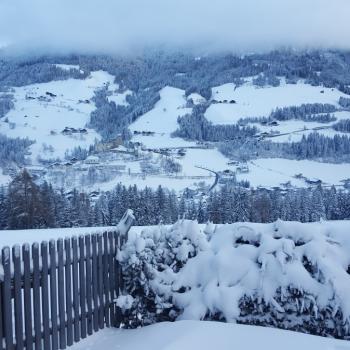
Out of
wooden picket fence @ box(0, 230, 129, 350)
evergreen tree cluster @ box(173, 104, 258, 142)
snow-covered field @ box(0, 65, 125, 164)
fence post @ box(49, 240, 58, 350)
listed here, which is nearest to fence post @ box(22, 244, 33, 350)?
wooden picket fence @ box(0, 230, 129, 350)

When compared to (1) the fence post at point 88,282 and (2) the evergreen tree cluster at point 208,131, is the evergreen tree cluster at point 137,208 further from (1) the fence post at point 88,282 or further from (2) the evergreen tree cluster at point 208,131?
(2) the evergreen tree cluster at point 208,131

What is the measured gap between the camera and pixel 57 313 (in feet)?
18.5

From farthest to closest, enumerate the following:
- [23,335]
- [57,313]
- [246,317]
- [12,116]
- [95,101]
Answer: [95,101] < [12,116] < [246,317] < [57,313] < [23,335]

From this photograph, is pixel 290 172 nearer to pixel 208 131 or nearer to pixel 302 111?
pixel 208 131

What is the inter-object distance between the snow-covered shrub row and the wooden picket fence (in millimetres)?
286

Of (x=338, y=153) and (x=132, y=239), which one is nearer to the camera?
(x=132, y=239)

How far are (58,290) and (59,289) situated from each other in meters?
Result: 0.02

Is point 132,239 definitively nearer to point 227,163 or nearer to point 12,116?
point 227,163

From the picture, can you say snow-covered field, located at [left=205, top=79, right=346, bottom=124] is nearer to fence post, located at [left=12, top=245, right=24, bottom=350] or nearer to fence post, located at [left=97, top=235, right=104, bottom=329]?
fence post, located at [left=97, top=235, right=104, bottom=329]

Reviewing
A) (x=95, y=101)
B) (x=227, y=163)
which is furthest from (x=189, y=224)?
(x=95, y=101)

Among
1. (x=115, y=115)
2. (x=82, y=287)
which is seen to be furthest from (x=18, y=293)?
(x=115, y=115)

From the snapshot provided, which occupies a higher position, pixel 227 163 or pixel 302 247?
pixel 302 247

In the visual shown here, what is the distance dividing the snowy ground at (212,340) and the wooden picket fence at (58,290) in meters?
0.44

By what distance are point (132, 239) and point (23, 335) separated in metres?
2.25
